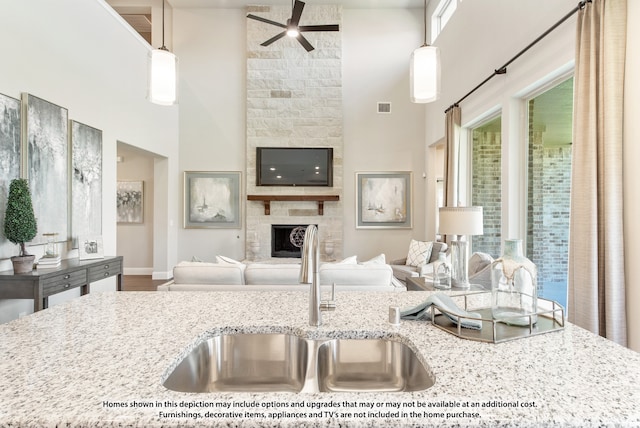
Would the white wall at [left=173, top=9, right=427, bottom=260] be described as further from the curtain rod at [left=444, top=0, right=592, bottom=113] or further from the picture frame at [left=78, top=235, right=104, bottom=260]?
the picture frame at [left=78, top=235, right=104, bottom=260]

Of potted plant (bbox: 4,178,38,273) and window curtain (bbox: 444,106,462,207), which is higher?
window curtain (bbox: 444,106,462,207)

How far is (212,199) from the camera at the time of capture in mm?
6387

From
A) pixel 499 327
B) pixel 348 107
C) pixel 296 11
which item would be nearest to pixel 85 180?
pixel 296 11

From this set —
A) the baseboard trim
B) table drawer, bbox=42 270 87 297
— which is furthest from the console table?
the baseboard trim

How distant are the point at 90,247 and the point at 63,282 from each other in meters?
0.86

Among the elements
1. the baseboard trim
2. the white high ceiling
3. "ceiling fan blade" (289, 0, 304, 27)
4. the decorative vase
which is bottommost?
the baseboard trim

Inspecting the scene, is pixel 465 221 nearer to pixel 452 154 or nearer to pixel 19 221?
pixel 452 154

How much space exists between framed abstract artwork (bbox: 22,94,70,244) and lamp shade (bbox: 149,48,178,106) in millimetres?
1879

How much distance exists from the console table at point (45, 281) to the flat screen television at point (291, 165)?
343 cm

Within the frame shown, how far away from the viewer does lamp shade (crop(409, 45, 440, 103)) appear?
210cm

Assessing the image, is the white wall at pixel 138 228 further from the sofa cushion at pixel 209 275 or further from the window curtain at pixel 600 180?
the window curtain at pixel 600 180

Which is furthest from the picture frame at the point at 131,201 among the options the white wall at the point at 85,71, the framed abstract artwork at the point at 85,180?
the framed abstract artwork at the point at 85,180

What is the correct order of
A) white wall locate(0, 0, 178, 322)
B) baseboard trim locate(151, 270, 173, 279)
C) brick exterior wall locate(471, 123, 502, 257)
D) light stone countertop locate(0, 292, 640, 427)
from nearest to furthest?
1. light stone countertop locate(0, 292, 640, 427)
2. white wall locate(0, 0, 178, 322)
3. brick exterior wall locate(471, 123, 502, 257)
4. baseboard trim locate(151, 270, 173, 279)

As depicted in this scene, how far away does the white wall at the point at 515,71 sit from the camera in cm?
196
